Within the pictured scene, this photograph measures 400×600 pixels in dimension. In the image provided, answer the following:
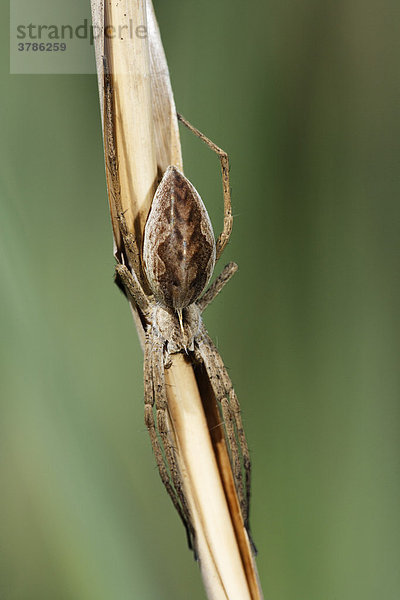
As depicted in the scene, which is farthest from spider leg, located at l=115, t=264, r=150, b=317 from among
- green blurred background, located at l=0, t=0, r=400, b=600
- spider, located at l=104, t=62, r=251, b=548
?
green blurred background, located at l=0, t=0, r=400, b=600

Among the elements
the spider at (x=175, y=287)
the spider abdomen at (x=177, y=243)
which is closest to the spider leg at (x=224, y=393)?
the spider at (x=175, y=287)

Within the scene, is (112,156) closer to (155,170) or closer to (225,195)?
(155,170)

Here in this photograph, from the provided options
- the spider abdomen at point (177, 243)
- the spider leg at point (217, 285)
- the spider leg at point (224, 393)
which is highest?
the spider abdomen at point (177, 243)

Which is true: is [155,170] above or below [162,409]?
above

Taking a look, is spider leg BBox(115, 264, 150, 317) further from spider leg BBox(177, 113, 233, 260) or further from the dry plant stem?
spider leg BBox(177, 113, 233, 260)

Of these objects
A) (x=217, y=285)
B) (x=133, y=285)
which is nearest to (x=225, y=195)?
(x=217, y=285)

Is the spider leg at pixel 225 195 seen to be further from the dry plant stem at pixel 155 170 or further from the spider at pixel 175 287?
the dry plant stem at pixel 155 170
